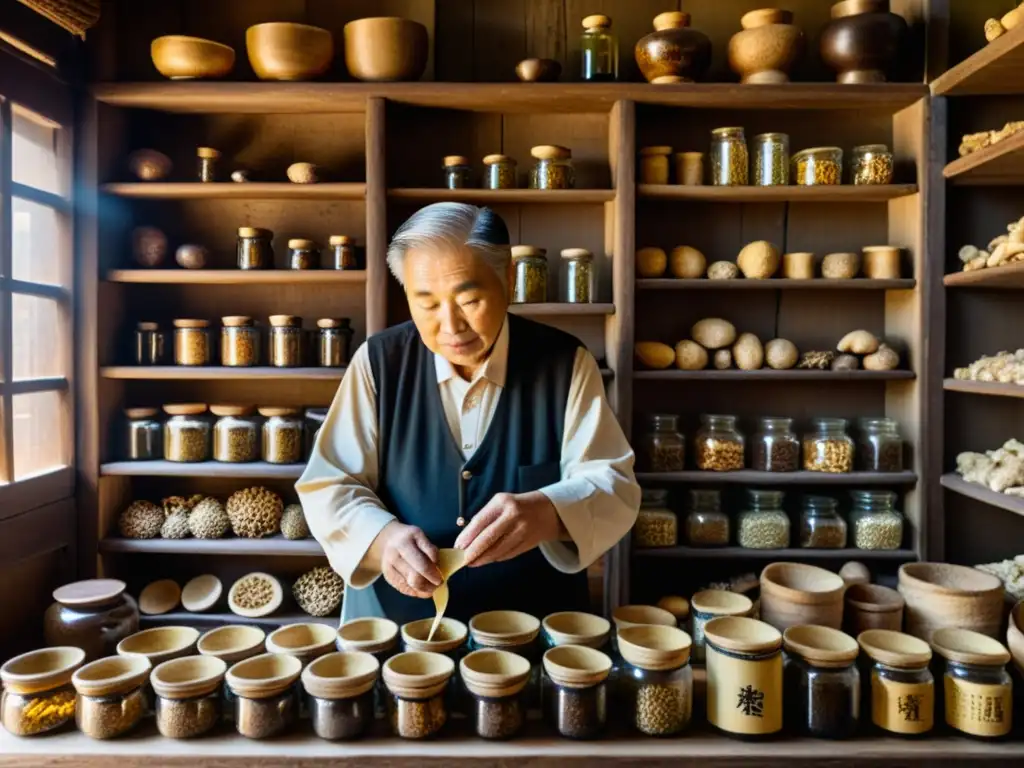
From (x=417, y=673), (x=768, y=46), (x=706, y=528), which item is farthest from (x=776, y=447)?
(x=417, y=673)

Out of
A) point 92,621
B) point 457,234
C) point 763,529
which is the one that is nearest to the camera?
point 457,234

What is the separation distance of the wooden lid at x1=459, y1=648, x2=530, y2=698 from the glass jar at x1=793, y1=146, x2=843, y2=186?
1881mm

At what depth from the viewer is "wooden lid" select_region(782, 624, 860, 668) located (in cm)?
106

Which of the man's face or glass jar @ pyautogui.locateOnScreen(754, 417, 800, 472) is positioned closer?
the man's face

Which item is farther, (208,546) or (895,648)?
(208,546)

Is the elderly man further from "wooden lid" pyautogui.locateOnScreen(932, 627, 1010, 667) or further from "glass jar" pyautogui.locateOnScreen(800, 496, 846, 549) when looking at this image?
"glass jar" pyautogui.locateOnScreen(800, 496, 846, 549)

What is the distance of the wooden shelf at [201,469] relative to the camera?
236cm

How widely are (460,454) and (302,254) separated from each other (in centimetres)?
120

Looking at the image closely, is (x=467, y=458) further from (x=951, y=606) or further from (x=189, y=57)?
(x=189, y=57)

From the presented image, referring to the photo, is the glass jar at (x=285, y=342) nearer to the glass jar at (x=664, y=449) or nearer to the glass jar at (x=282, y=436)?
the glass jar at (x=282, y=436)

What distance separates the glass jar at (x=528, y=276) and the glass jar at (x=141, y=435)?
4.07 ft

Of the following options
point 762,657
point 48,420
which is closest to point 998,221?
point 762,657

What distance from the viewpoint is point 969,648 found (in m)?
1.14

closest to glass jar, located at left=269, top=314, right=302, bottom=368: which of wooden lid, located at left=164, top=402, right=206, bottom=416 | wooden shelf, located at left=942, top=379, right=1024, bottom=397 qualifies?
wooden lid, located at left=164, top=402, right=206, bottom=416
